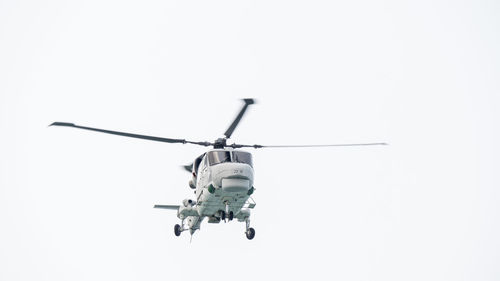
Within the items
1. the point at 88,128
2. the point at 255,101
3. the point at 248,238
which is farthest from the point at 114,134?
the point at 248,238

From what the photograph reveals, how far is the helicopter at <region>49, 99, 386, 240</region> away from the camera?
23.1 meters

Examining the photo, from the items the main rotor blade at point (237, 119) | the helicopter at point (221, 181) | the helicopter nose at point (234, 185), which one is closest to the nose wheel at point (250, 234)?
the helicopter at point (221, 181)

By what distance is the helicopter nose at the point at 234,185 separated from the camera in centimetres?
2289

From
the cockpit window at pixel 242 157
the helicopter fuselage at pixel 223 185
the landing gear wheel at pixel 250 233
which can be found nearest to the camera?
the helicopter fuselage at pixel 223 185

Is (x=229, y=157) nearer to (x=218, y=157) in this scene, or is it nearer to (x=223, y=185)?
(x=218, y=157)

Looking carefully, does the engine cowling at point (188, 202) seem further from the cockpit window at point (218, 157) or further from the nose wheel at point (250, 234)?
the cockpit window at point (218, 157)

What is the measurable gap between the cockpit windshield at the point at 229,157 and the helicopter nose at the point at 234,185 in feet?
3.36

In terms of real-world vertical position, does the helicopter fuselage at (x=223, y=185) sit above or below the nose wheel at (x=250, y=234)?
above

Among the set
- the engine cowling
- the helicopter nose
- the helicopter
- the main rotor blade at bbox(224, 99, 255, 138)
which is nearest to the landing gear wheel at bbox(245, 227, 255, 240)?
the helicopter

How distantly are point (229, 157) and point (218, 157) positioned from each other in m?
0.48

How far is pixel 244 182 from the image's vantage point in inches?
910

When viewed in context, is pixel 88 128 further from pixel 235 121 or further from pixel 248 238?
pixel 248 238

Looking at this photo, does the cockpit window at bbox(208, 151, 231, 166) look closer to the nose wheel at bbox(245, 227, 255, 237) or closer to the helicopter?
the helicopter

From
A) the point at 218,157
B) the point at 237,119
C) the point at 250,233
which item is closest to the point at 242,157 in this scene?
the point at 218,157
